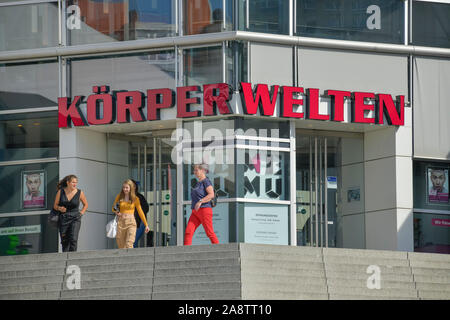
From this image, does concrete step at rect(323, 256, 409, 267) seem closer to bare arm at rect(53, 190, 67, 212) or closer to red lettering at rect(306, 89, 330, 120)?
red lettering at rect(306, 89, 330, 120)

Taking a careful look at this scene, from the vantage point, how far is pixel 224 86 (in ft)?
82.5

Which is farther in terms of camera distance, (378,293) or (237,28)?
(237,28)

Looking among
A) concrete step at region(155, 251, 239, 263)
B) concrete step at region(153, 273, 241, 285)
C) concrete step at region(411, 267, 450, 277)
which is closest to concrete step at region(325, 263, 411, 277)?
concrete step at region(411, 267, 450, 277)

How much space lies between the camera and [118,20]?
26500 millimetres

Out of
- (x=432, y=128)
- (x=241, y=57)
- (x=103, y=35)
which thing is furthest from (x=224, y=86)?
(x=432, y=128)

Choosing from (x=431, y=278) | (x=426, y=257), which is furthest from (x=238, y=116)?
(x=431, y=278)

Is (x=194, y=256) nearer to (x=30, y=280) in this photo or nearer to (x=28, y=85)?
(x=30, y=280)

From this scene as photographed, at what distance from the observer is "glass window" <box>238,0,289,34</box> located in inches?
1004

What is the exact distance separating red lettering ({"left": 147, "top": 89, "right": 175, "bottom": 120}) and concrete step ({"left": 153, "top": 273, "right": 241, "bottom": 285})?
5.92 m

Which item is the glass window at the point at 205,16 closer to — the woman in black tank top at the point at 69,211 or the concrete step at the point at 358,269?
the woman in black tank top at the point at 69,211

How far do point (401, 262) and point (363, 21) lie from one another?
6.55 meters

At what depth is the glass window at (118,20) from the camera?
1028 inches

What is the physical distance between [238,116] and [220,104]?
46 centimetres

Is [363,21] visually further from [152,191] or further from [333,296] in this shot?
[333,296]
